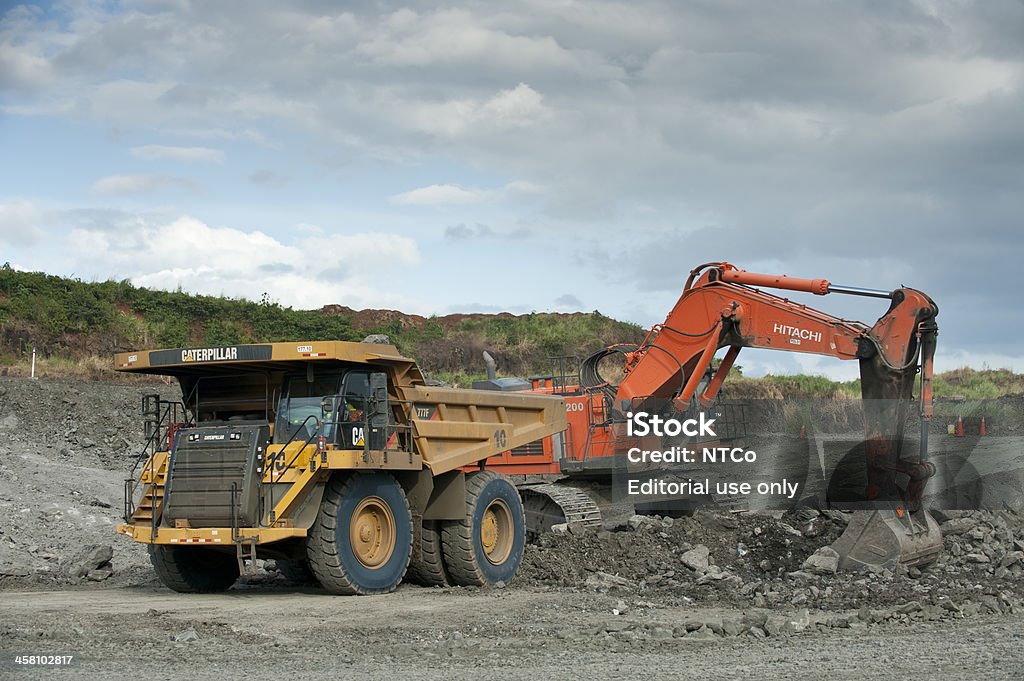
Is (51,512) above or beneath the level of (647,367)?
beneath

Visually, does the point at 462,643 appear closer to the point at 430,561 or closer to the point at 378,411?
the point at 378,411

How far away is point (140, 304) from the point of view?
132 ft

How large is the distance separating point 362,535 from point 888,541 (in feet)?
19.1

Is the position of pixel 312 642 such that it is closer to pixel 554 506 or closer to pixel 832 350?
pixel 554 506

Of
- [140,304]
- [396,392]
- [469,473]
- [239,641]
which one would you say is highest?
[140,304]

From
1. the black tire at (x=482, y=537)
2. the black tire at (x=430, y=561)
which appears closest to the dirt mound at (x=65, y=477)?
the black tire at (x=430, y=561)

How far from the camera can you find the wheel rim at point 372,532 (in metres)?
12.4

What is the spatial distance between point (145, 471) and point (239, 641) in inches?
139

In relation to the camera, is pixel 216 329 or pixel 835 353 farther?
pixel 216 329

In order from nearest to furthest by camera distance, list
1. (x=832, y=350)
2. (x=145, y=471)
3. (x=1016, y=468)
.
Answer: (x=145, y=471) < (x=832, y=350) < (x=1016, y=468)

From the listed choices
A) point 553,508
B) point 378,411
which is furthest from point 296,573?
point 553,508

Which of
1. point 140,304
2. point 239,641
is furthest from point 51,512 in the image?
point 140,304

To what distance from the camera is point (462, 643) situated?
31.4ft

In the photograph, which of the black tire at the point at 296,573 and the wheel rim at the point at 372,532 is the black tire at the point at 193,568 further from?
the wheel rim at the point at 372,532
